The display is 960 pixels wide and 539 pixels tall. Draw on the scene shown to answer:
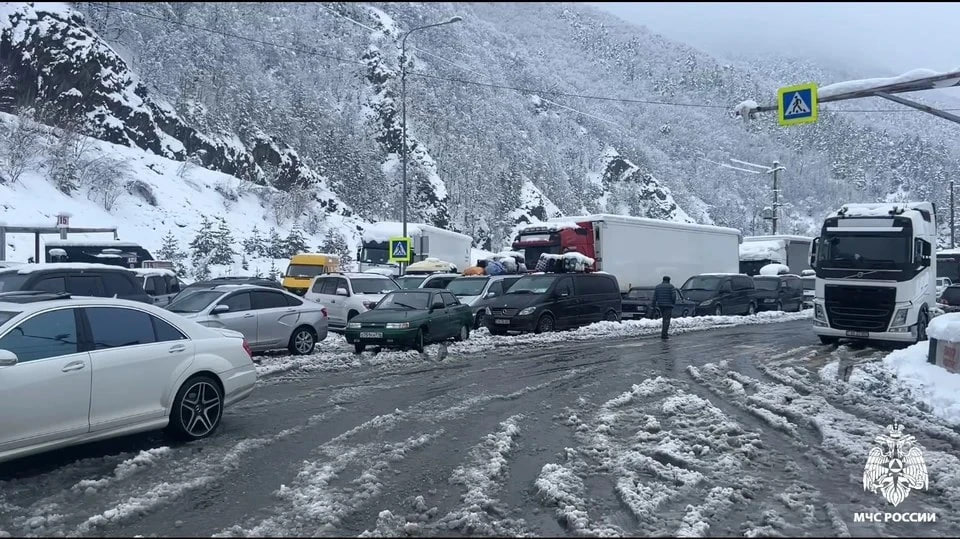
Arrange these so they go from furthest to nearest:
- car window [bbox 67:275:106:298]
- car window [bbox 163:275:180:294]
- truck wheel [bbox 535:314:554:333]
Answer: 1. car window [bbox 163:275:180:294]
2. truck wheel [bbox 535:314:554:333]
3. car window [bbox 67:275:106:298]

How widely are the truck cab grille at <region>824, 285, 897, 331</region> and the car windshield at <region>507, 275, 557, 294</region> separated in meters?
7.03

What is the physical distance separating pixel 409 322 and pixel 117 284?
18.8ft

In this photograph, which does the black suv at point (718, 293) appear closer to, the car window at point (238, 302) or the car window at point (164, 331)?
the car window at point (238, 302)

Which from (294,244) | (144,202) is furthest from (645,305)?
(144,202)

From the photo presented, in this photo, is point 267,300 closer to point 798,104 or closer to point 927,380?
point 927,380

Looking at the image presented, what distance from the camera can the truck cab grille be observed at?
53.7ft

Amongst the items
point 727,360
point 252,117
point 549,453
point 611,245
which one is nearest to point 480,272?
point 611,245

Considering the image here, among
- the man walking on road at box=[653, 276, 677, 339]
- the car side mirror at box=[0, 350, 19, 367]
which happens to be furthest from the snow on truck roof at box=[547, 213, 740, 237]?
the car side mirror at box=[0, 350, 19, 367]

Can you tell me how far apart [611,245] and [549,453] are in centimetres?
2004

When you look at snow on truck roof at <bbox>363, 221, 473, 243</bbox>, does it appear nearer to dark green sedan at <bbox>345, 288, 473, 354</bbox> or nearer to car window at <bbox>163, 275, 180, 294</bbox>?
car window at <bbox>163, 275, 180, 294</bbox>

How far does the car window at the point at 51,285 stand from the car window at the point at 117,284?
26.7 inches

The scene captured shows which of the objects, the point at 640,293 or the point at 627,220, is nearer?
the point at 640,293

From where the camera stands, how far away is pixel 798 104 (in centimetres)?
1562

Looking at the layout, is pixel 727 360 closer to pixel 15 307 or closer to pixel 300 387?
pixel 300 387
